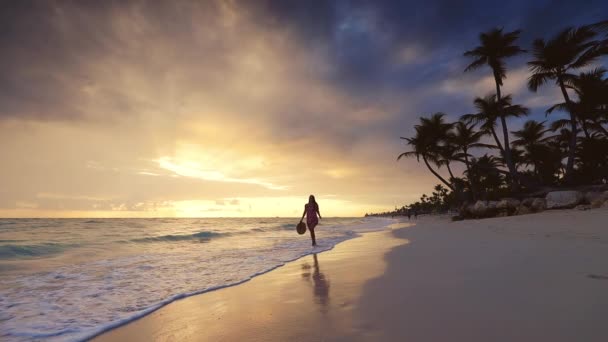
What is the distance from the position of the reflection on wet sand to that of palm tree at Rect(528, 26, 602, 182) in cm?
2401

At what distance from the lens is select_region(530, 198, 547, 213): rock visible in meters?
19.6

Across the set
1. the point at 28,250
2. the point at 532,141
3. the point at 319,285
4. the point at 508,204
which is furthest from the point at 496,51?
the point at 28,250

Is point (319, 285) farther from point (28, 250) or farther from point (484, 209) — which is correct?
point (484, 209)

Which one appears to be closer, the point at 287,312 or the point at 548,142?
the point at 287,312

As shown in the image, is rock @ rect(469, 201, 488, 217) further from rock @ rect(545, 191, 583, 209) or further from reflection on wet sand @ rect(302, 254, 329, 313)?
reflection on wet sand @ rect(302, 254, 329, 313)

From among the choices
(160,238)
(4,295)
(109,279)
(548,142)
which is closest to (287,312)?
(109,279)

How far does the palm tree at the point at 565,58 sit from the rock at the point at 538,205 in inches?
152

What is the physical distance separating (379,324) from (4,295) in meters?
6.98

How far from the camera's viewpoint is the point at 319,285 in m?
4.96

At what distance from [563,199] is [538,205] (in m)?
1.73

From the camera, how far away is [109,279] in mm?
6711

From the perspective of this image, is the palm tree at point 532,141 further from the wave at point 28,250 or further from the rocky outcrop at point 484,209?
the wave at point 28,250

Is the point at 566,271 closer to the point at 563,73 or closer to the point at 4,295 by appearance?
the point at 4,295

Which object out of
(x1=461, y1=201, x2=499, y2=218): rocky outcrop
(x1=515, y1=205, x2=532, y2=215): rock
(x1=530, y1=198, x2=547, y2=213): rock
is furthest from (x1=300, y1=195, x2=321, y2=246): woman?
(x1=461, y1=201, x2=499, y2=218): rocky outcrop
